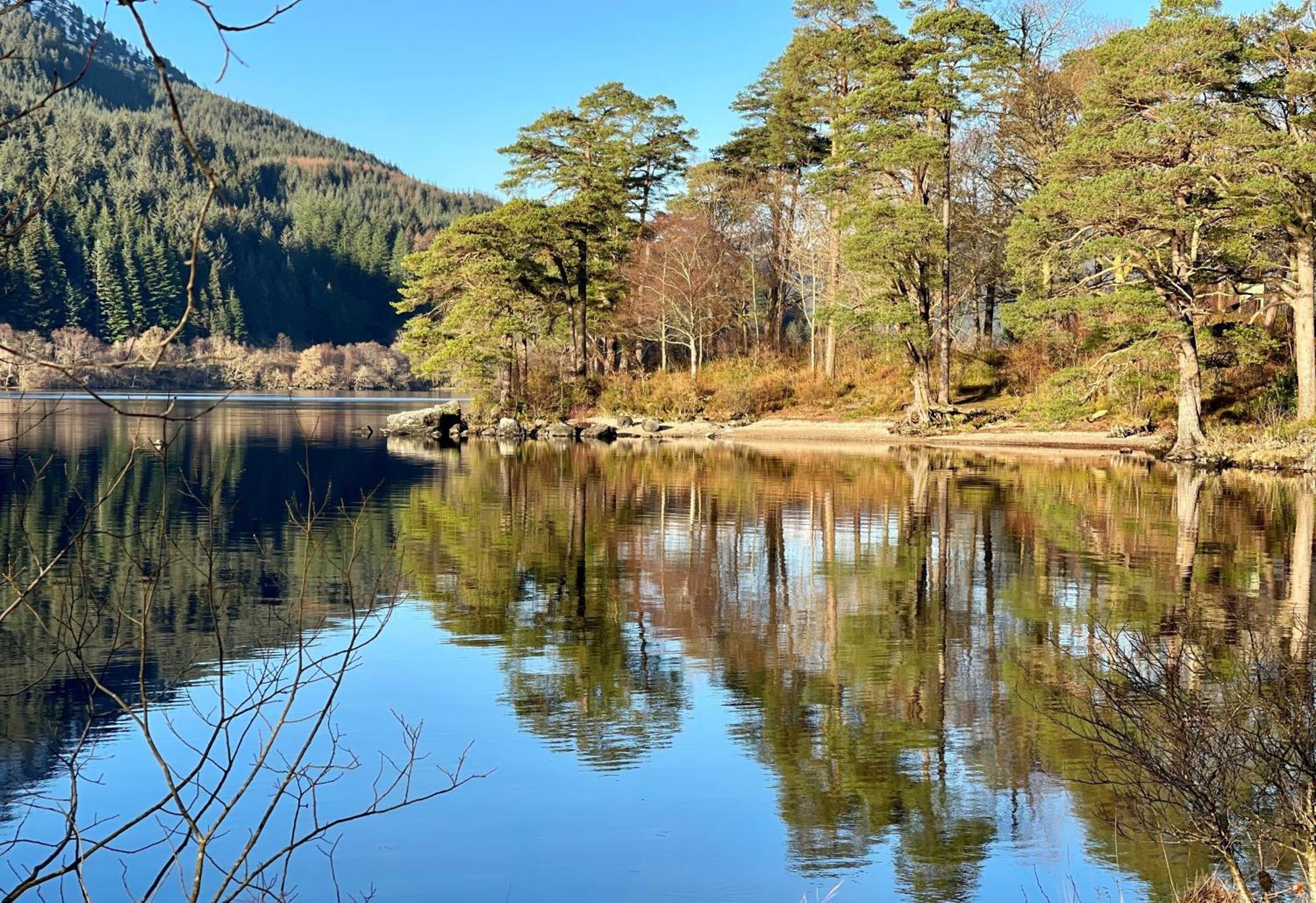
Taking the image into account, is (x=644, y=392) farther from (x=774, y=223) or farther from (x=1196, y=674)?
(x=1196, y=674)

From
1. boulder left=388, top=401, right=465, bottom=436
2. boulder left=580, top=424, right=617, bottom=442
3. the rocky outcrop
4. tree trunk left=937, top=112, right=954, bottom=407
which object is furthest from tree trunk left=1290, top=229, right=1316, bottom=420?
boulder left=388, top=401, right=465, bottom=436

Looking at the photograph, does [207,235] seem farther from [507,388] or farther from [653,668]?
[653,668]

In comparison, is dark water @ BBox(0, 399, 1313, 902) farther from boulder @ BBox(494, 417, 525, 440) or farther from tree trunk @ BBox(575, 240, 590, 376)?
tree trunk @ BBox(575, 240, 590, 376)

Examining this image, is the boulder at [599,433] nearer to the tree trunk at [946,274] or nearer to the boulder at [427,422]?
the boulder at [427,422]

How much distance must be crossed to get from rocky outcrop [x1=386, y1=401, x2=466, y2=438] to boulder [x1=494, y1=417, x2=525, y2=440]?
201cm

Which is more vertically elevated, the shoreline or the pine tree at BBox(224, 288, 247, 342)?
the pine tree at BBox(224, 288, 247, 342)

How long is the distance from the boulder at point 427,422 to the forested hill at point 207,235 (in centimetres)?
4406

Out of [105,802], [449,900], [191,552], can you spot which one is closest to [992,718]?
[449,900]

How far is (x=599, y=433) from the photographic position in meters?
45.2

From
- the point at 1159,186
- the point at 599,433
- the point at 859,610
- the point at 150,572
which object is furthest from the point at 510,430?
the point at 150,572

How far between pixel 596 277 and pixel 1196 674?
42.4 metres

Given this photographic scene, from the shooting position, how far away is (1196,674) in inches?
339

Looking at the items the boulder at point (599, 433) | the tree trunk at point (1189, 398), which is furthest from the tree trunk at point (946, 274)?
the boulder at point (599, 433)

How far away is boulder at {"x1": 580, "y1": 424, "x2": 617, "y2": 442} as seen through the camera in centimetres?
4472
